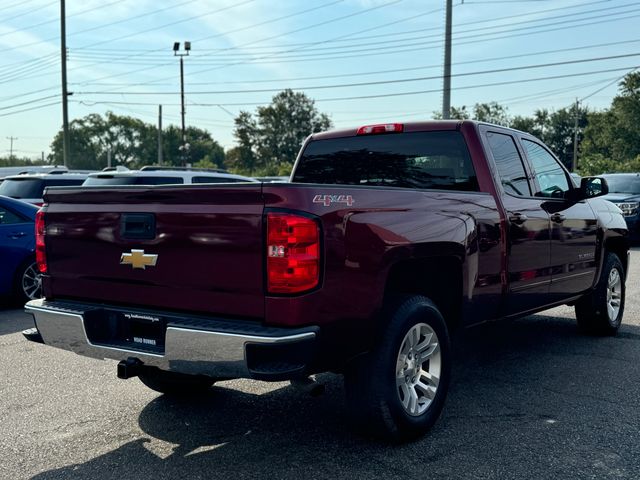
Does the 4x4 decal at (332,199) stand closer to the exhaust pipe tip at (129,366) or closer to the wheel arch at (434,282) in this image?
the wheel arch at (434,282)

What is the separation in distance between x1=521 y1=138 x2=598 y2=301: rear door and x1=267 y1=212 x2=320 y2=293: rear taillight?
9.20ft

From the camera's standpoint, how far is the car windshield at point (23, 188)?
12.7 metres

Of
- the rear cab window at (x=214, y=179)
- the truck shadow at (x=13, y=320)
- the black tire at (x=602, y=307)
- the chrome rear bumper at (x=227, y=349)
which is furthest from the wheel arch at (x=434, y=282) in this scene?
the rear cab window at (x=214, y=179)

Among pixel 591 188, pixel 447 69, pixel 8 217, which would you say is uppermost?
pixel 447 69

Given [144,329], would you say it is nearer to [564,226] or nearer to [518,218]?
[518,218]

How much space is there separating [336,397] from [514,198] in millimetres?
1918

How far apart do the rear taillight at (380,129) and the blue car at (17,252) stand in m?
5.13

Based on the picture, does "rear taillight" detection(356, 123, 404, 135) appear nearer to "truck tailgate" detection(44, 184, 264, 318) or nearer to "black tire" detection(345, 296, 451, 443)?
"black tire" detection(345, 296, 451, 443)

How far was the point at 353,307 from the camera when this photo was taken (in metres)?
3.42

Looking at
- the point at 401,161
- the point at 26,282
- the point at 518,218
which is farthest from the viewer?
the point at 26,282

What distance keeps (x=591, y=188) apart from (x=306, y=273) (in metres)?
3.67

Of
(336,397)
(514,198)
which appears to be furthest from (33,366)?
(514,198)

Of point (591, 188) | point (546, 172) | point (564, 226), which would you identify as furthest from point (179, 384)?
point (591, 188)

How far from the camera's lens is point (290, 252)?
317 centimetres
